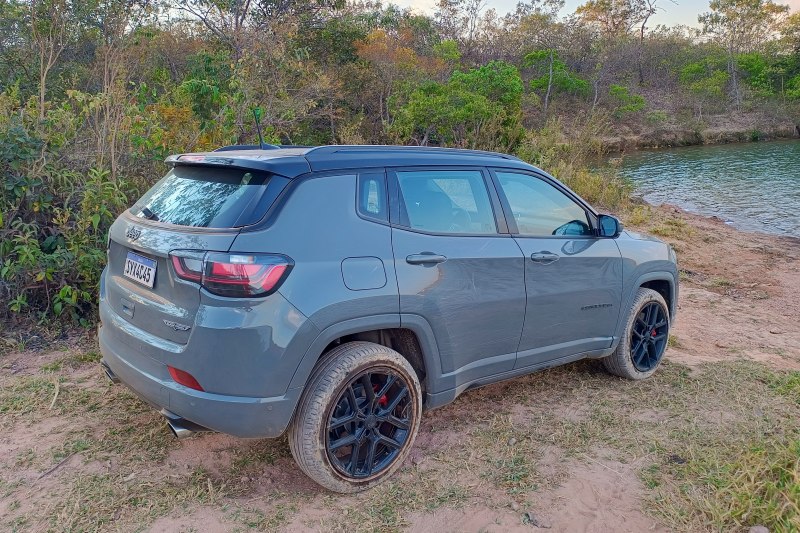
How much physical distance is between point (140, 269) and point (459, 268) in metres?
1.63

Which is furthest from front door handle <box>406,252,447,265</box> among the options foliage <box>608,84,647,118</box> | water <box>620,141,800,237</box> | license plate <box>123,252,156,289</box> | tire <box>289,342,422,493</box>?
foliage <box>608,84,647,118</box>

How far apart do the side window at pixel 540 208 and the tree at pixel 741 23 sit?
45.7 metres

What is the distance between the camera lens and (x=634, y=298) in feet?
14.8

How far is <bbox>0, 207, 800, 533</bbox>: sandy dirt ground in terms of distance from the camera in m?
2.91

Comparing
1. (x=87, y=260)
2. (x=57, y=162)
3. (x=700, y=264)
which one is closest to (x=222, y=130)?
(x=57, y=162)

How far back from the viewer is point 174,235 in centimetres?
288

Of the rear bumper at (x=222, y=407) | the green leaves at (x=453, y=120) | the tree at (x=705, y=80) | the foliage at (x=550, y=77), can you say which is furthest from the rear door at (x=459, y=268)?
the tree at (x=705, y=80)

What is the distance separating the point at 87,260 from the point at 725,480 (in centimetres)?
482

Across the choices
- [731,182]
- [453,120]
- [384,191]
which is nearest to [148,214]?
[384,191]

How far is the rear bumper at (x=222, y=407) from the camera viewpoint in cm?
276

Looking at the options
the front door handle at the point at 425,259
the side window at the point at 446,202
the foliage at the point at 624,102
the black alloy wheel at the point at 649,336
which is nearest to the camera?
the front door handle at the point at 425,259

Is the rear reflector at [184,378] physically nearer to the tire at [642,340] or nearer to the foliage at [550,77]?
the tire at [642,340]

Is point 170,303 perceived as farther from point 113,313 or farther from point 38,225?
point 38,225

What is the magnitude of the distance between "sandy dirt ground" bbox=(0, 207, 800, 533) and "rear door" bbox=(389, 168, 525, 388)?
0.50 m
